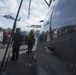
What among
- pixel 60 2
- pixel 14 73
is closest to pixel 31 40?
pixel 14 73

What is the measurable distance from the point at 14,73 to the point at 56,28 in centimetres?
513

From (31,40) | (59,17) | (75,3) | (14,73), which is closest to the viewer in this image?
(75,3)

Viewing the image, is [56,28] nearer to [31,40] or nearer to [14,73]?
[14,73]

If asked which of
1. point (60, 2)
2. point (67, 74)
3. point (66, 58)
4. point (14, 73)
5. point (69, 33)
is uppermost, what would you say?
point (60, 2)

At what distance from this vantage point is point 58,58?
248 cm

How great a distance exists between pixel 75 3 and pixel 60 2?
608 mm

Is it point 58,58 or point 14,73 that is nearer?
point 58,58

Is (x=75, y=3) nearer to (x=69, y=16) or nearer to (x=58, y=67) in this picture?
(x=69, y=16)

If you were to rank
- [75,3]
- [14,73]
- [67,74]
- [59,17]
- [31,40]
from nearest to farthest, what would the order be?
[67,74] < [75,3] < [59,17] < [14,73] < [31,40]

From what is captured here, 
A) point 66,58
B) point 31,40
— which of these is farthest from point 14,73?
point 31,40

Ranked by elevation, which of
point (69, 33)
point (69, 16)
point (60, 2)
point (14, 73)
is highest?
point (60, 2)

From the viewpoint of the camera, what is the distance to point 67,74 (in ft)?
7.08

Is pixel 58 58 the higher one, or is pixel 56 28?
pixel 56 28

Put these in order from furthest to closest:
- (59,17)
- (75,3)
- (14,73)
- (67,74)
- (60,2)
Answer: (14,73) < (60,2) < (59,17) < (75,3) < (67,74)
